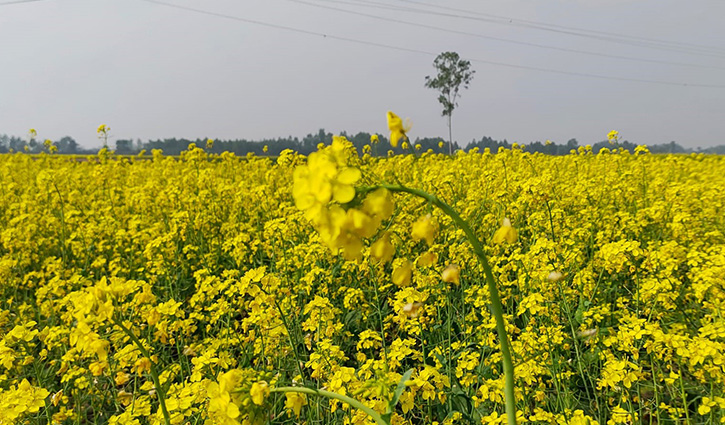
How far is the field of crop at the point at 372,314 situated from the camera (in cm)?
87

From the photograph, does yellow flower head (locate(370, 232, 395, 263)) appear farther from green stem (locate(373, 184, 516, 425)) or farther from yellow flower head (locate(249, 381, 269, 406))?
yellow flower head (locate(249, 381, 269, 406))

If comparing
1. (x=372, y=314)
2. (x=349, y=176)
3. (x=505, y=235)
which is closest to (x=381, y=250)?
(x=349, y=176)

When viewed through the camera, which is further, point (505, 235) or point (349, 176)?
point (505, 235)

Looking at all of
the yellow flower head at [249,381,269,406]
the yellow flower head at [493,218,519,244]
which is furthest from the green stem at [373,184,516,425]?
the yellow flower head at [249,381,269,406]

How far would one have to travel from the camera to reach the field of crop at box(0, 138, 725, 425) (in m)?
0.87

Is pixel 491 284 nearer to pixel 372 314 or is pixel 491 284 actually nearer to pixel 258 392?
pixel 258 392

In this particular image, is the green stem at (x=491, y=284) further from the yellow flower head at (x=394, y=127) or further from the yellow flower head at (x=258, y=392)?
the yellow flower head at (x=258, y=392)

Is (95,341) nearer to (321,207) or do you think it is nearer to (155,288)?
(321,207)

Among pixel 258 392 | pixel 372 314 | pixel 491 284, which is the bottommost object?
pixel 372 314

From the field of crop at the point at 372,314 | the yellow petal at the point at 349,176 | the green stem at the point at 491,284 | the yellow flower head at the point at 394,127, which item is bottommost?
the field of crop at the point at 372,314

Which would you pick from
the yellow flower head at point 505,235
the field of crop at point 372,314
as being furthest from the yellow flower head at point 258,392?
the yellow flower head at point 505,235

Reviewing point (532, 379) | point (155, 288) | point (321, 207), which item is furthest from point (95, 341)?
point (155, 288)

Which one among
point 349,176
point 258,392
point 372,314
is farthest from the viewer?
point 372,314

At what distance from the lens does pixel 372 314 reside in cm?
262
